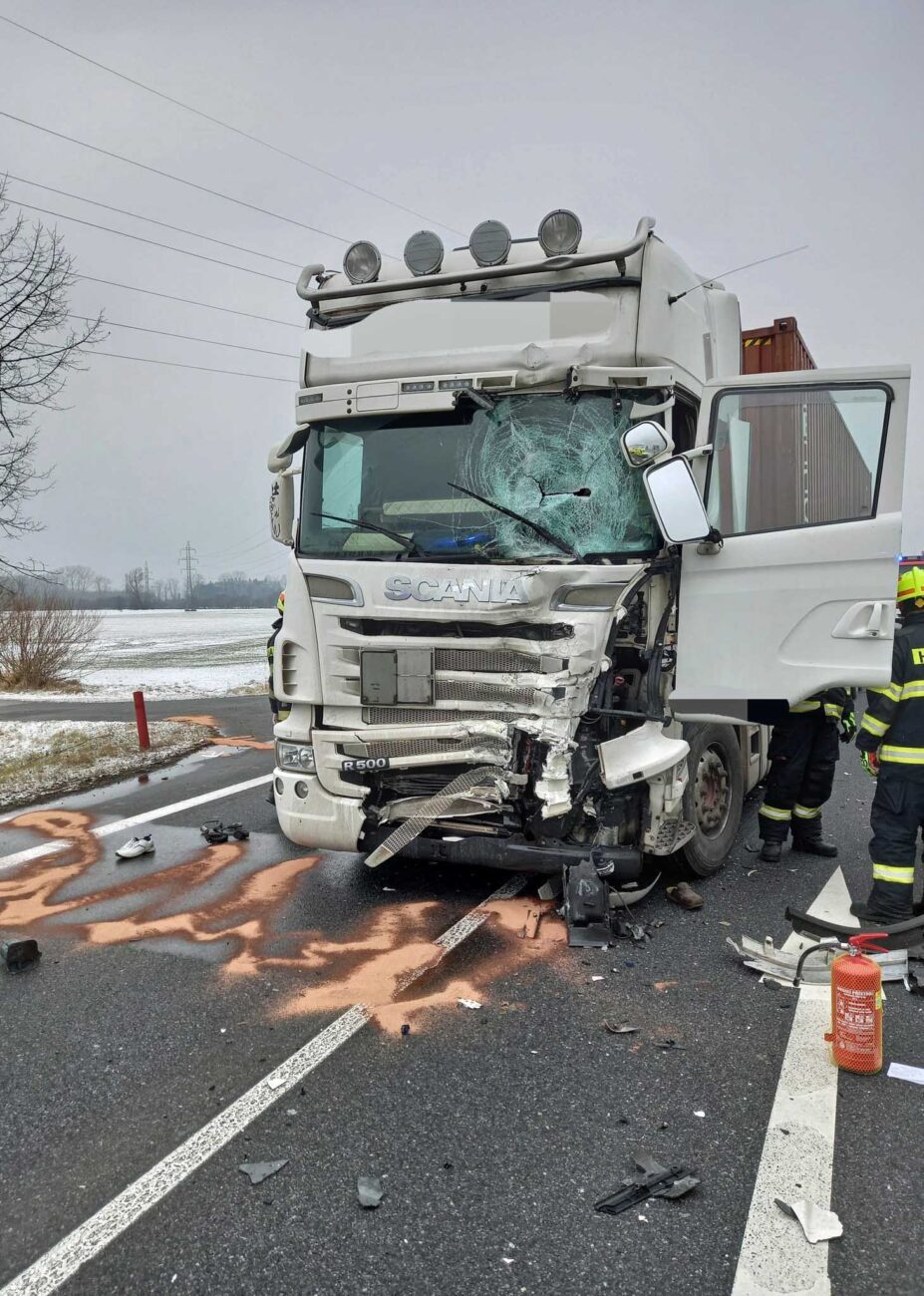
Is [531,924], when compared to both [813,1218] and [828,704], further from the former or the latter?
[828,704]

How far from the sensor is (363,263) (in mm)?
4785

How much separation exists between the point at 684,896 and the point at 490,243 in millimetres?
3662

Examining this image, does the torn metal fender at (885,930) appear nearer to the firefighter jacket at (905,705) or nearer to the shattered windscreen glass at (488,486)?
the firefighter jacket at (905,705)

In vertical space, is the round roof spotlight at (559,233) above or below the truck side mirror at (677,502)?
above

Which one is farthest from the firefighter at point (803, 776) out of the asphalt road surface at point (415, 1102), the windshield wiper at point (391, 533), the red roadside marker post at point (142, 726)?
the red roadside marker post at point (142, 726)

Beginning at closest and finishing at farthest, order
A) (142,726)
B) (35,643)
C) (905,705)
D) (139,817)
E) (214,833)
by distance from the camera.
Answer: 1. (905,705)
2. (214,833)
3. (139,817)
4. (142,726)
5. (35,643)

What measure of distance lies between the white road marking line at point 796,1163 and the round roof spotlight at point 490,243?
12.6 feet

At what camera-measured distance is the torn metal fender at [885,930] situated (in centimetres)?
371

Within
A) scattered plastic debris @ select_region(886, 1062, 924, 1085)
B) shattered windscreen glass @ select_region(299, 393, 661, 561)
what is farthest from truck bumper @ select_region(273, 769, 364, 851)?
scattered plastic debris @ select_region(886, 1062, 924, 1085)

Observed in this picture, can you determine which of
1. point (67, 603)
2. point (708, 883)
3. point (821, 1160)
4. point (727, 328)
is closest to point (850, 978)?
point (821, 1160)

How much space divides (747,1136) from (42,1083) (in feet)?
8.06

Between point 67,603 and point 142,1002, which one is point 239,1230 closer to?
point 142,1002

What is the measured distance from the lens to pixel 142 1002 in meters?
3.64

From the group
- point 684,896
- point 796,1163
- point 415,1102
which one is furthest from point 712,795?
point 415,1102
